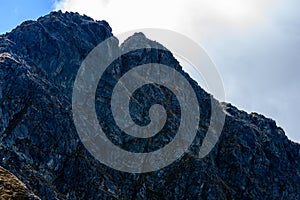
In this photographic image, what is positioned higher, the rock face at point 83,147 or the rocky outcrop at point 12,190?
the rock face at point 83,147

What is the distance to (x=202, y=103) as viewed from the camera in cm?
16438

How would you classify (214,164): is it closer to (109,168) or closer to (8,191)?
(109,168)

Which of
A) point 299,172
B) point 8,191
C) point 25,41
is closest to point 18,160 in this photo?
point 8,191

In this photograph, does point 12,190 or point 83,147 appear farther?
point 83,147

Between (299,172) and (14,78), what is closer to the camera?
(14,78)

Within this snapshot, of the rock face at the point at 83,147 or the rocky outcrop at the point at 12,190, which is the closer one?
the rocky outcrop at the point at 12,190

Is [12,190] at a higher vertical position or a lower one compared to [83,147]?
lower

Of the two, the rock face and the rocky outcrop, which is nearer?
the rocky outcrop

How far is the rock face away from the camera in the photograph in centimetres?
9425

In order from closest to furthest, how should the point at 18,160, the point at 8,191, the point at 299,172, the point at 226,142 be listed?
1. the point at 8,191
2. the point at 18,160
3. the point at 226,142
4. the point at 299,172

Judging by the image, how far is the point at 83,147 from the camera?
350 feet

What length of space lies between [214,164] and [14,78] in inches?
3039

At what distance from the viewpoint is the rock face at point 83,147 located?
9425 centimetres

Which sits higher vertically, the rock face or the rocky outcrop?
the rock face
